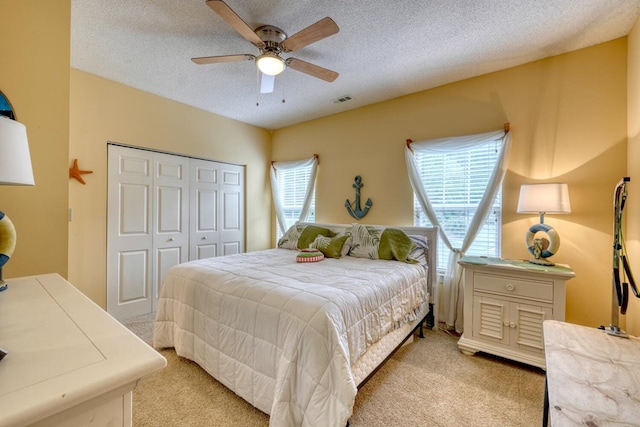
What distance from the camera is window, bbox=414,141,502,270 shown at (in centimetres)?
283

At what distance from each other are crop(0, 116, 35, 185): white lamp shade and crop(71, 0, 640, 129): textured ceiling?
164 cm

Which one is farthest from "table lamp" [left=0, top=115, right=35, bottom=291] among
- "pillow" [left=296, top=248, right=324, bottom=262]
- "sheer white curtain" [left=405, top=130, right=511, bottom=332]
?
"sheer white curtain" [left=405, top=130, right=511, bottom=332]

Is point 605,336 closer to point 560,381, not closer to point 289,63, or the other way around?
point 560,381

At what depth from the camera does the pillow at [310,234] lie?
3406 millimetres

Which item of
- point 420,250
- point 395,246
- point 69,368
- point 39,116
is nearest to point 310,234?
point 395,246

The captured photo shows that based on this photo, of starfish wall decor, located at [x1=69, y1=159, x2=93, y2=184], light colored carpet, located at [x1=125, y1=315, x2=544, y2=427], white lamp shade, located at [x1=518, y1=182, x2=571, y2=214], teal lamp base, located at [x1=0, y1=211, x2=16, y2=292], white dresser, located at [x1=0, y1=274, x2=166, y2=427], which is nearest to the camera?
white dresser, located at [x1=0, y1=274, x2=166, y2=427]

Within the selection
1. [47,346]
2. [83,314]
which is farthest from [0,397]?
[83,314]

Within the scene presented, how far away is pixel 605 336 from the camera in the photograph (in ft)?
4.16

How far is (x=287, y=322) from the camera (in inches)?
60.6

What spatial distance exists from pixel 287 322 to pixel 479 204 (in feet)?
7.71

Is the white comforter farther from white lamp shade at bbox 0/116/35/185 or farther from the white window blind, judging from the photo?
the white window blind

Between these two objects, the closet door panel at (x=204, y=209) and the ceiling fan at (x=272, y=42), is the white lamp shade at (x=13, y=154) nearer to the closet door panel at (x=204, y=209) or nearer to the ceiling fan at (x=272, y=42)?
the ceiling fan at (x=272, y=42)

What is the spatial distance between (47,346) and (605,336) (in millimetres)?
2105

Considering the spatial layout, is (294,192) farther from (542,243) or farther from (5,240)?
(5,240)
